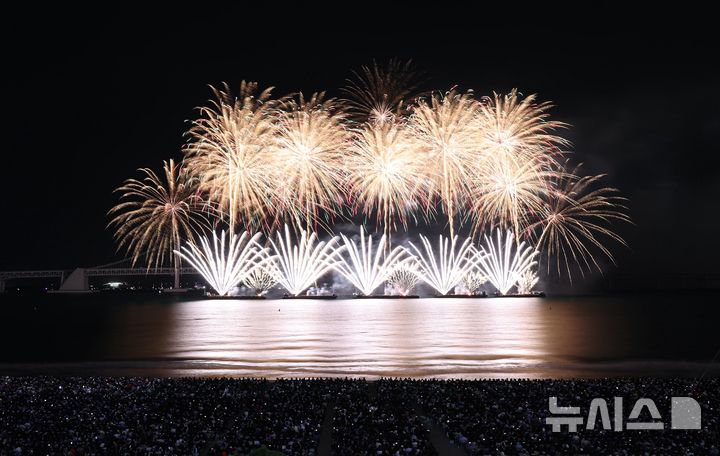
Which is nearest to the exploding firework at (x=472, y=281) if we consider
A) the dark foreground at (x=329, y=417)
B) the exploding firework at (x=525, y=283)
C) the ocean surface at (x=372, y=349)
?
the exploding firework at (x=525, y=283)

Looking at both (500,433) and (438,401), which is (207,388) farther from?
(500,433)

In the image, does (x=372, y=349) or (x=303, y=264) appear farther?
(x=303, y=264)

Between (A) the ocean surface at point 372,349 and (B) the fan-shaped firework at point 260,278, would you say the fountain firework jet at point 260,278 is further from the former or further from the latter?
(A) the ocean surface at point 372,349

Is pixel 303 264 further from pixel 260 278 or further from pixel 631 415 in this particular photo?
pixel 631 415

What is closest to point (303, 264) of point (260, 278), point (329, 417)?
point (260, 278)

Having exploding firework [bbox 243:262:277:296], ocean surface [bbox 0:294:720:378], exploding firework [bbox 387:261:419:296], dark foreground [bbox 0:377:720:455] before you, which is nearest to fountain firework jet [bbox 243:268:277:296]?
exploding firework [bbox 243:262:277:296]

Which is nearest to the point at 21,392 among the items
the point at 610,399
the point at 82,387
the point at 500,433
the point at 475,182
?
the point at 82,387
